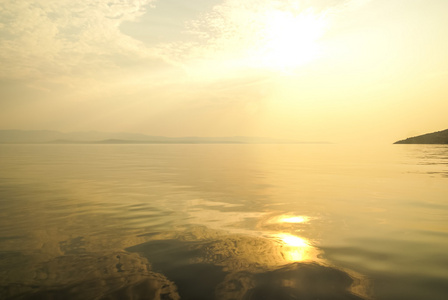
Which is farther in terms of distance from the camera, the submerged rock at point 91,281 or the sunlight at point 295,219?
the sunlight at point 295,219

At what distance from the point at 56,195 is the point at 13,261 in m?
7.87

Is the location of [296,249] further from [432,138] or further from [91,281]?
[432,138]

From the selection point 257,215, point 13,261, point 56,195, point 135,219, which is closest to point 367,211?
point 257,215

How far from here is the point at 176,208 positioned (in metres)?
10.1

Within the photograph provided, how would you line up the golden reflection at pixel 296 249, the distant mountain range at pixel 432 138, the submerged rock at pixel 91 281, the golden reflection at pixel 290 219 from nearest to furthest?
the submerged rock at pixel 91 281, the golden reflection at pixel 296 249, the golden reflection at pixel 290 219, the distant mountain range at pixel 432 138

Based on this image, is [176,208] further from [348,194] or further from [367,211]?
[348,194]

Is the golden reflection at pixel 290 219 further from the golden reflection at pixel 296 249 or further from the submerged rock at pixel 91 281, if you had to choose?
the submerged rock at pixel 91 281

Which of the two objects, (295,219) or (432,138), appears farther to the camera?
(432,138)

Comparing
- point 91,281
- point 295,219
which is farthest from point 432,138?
point 91,281

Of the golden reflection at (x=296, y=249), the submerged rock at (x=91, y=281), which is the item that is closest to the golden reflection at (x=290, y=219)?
the golden reflection at (x=296, y=249)

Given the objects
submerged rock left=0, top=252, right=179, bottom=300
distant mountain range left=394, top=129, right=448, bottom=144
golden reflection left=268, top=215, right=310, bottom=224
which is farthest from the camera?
distant mountain range left=394, top=129, right=448, bottom=144

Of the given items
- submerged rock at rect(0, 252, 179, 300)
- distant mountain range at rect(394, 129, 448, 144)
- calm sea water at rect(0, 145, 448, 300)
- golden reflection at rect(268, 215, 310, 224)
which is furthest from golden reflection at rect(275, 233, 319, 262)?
distant mountain range at rect(394, 129, 448, 144)

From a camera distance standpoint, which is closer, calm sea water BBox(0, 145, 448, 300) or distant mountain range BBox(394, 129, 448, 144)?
calm sea water BBox(0, 145, 448, 300)

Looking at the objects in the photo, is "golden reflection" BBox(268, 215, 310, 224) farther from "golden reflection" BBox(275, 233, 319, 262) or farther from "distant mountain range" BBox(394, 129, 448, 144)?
"distant mountain range" BBox(394, 129, 448, 144)
